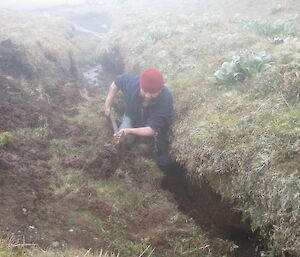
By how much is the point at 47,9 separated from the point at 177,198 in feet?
122

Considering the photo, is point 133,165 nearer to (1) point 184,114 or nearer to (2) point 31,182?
(1) point 184,114

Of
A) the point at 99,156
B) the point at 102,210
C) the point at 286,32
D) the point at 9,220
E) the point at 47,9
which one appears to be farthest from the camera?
the point at 47,9

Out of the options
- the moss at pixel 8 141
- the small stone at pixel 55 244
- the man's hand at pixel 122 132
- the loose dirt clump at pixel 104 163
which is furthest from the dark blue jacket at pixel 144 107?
the small stone at pixel 55 244

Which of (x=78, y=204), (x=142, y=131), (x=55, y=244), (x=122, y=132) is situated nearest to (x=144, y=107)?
(x=142, y=131)

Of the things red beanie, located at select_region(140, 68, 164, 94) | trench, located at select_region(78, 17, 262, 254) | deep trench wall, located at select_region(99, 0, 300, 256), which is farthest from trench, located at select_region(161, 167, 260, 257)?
red beanie, located at select_region(140, 68, 164, 94)

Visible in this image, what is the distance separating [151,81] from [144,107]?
102 cm

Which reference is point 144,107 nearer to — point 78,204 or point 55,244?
point 78,204

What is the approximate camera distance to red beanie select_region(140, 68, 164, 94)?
846 cm

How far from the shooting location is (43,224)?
18.6ft

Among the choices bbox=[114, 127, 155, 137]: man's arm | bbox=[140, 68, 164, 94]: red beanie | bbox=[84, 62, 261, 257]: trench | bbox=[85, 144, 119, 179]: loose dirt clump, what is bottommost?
bbox=[84, 62, 261, 257]: trench

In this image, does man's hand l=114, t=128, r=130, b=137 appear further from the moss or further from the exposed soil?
the moss

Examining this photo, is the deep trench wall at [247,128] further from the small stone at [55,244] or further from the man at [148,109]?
the small stone at [55,244]

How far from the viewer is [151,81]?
8500mm

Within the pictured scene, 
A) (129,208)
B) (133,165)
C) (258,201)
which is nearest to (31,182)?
(129,208)
